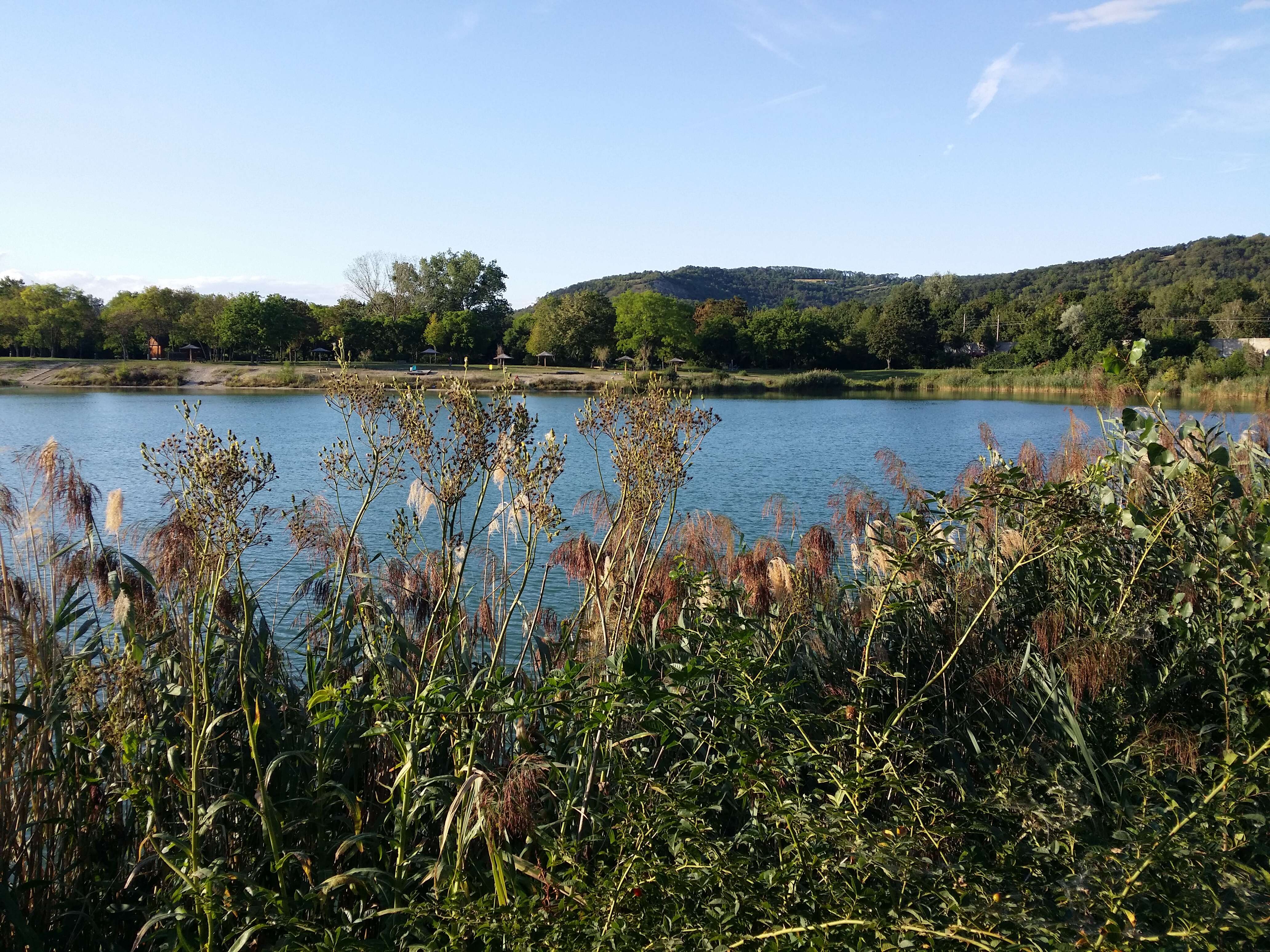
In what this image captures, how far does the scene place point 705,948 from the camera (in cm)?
180

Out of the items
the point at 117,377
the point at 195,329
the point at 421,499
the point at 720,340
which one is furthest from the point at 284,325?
the point at 421,499

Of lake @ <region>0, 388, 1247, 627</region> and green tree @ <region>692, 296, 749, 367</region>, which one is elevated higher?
green tree @ <region>692, 296, 749, 367</region>

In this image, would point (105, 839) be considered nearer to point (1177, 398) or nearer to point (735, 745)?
point (735, 745)

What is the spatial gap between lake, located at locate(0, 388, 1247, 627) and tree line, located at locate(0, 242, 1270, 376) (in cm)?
1690

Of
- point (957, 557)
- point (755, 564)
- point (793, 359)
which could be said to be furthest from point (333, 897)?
point (793, 359)

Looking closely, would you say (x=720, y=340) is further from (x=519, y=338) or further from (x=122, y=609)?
(x=122, y=609)

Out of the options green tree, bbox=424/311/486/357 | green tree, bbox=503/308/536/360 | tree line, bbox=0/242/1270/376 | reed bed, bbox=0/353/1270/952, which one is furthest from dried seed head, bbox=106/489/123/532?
green tree, bbox=503/308/536/360

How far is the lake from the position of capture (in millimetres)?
16297

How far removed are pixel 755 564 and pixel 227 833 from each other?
3196mm

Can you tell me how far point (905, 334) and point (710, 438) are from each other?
64.6 metres

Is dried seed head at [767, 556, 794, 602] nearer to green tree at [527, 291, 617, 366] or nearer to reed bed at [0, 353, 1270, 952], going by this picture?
reed bed at [0, 353, 1270, 952]

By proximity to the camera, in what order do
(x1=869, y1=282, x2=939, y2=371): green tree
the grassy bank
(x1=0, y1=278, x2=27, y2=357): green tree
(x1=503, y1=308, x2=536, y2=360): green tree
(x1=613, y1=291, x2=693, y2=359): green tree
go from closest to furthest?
the grassy bank < (x1=0, y1=278, x2=27, y2=357): green tree < (x1=613, y1=291, x2=693, y2=359): green tree < (x1=503, y1=308, x2=536, y2=360): green tree < (x1=869, y1=282, x2=939, y2=371): green tree

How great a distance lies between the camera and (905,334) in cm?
8888

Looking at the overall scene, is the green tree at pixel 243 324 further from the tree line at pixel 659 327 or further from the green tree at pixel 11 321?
the green tree at pixel 11 321
